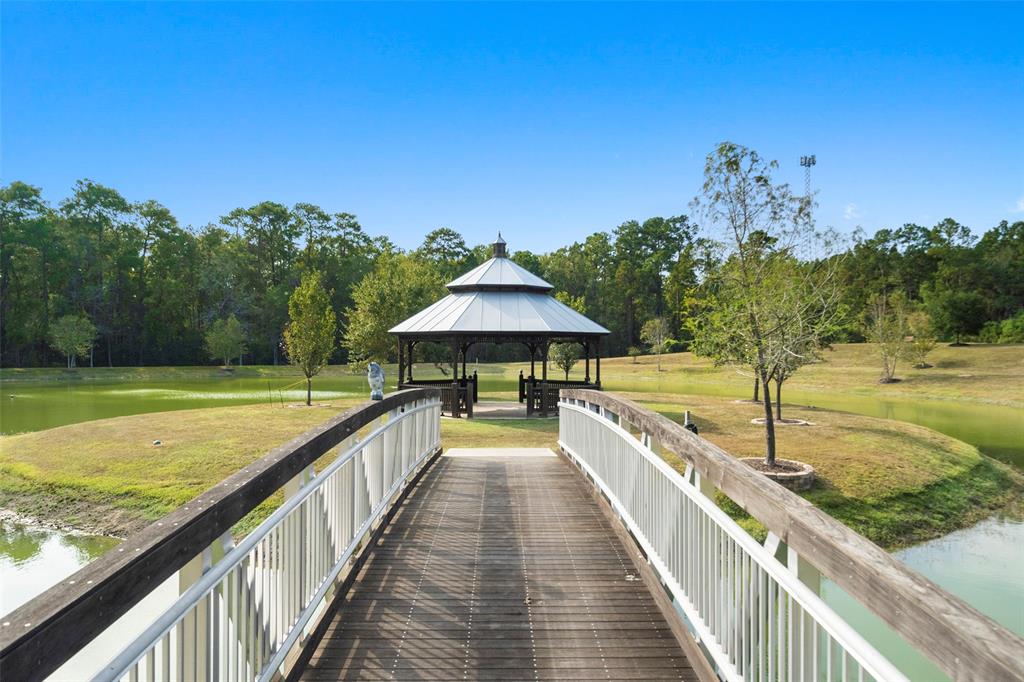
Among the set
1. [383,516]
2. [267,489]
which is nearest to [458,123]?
[383,516]

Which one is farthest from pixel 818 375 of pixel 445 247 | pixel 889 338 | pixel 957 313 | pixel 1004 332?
pixel 445 247

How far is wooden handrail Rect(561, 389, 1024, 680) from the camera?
3.93 ft

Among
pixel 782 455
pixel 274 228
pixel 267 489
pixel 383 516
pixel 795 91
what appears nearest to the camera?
pixel 267 489

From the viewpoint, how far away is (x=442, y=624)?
3676mm

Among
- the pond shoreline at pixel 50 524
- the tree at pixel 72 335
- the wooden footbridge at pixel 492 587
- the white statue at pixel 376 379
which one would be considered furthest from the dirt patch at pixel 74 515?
the tree at pixel 72 335

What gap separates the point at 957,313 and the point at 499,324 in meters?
44.3

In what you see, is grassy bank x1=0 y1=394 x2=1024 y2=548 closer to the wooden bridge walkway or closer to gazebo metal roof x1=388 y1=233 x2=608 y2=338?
gazebo metal roof x1=388 y1=233 x2=608 y2=338

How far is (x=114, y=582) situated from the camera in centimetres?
163

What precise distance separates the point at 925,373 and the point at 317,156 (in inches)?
1594

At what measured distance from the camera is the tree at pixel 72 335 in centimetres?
4403

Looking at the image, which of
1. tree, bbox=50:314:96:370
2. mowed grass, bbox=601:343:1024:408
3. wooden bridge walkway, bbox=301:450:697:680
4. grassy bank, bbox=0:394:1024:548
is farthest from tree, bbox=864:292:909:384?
tree, bbox=50:314:96:370

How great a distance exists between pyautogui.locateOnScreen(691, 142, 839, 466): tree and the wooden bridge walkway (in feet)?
22.4

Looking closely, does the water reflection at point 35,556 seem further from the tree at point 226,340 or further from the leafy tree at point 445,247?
the leafy tree at point 445,247

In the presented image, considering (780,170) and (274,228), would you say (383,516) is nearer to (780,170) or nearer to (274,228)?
(780,170)
